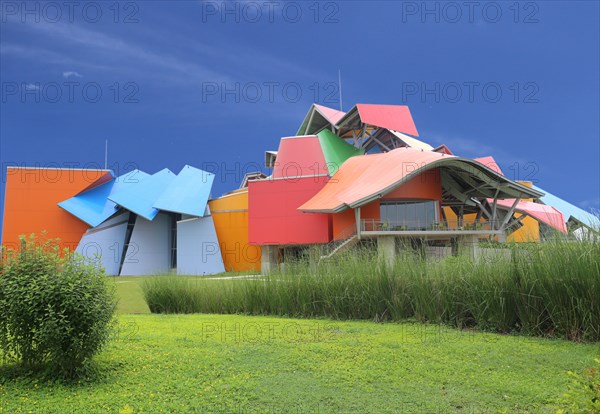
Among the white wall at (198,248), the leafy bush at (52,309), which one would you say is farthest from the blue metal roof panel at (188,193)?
the leafy bush at (52,309)

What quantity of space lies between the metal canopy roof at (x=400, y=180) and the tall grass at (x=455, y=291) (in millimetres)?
14975

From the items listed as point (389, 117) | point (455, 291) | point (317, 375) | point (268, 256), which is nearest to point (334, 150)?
point (389, 117)

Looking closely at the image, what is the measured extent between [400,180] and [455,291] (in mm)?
18595

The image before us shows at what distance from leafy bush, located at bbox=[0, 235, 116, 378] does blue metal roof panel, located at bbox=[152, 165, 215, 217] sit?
94.2 ft

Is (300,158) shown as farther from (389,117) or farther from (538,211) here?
(538,211)

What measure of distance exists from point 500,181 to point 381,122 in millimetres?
10340

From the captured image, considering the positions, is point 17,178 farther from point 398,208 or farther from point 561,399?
point 561,399

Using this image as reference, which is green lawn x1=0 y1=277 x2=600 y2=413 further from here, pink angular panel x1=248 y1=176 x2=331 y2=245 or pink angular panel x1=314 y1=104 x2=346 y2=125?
pink angular panel x1=314 y1=104 x2=346 y2=125

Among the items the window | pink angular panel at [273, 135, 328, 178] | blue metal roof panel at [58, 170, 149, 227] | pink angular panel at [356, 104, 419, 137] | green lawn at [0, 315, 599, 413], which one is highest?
pink angular panel at [356, 104, 419, 137]

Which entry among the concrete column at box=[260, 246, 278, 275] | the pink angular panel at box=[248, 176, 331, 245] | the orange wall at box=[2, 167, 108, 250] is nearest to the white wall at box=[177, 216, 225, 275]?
the concrete column at box=[260, 246, 278, 275]

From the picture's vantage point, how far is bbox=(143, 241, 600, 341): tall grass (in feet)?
23.9

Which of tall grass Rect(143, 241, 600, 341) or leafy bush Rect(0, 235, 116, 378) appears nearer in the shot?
leafy bush Rect(0, 235, 116, 378)

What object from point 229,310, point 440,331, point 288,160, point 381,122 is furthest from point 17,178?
point 440,331

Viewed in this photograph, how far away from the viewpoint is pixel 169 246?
37844 mm
